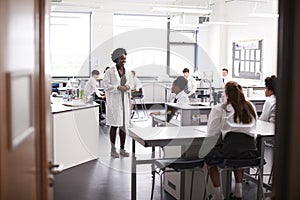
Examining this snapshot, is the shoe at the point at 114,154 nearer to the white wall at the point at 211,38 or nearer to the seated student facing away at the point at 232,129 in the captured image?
the seated student facing away at the point at 232,129

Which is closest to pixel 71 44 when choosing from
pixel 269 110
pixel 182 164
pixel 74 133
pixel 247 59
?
pixel 247 59

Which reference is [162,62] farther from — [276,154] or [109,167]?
[276,154]

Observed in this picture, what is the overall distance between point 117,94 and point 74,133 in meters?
0.83

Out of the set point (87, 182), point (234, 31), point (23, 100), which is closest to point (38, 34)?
point (23, 100)

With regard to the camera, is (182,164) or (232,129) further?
(232,129)

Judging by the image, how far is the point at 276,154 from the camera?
1.42 m

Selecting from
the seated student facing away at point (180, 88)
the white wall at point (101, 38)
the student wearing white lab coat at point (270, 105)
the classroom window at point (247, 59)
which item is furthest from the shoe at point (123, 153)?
the white wall at point (101, 38)

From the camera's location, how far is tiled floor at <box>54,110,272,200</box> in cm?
416

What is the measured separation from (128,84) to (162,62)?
6337mm

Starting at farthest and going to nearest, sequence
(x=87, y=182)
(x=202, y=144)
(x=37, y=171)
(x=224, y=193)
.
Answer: (x=87, y=182) → (x=224, y=193) → (x=202, y=144) → (x=37, y=171)

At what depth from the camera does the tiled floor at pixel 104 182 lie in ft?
13.6

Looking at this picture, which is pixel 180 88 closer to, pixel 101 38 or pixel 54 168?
pixel 54 168

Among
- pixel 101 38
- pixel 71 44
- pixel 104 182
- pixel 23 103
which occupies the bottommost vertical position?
pixel 104 182

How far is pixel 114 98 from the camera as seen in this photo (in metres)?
5.66
